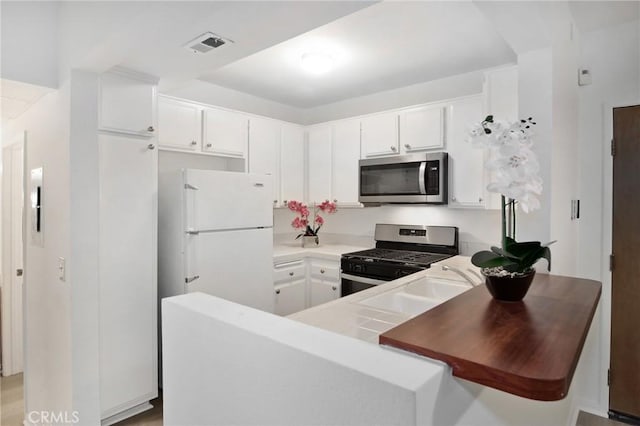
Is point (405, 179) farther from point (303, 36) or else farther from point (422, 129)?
point (303, 36)

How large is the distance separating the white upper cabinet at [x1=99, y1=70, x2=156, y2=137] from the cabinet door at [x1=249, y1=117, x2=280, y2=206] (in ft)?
4.06

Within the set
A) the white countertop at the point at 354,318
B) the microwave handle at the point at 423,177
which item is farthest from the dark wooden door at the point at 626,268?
the white countertop at the point at 354,318

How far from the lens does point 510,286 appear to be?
112 cm

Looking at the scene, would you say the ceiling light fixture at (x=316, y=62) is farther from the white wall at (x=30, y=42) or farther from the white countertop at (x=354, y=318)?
the white countertop at (x=354, y=318)

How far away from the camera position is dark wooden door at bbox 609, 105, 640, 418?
2.36 m

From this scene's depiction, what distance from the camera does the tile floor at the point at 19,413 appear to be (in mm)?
2346

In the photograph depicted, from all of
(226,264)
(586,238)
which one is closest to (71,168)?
(226,264)

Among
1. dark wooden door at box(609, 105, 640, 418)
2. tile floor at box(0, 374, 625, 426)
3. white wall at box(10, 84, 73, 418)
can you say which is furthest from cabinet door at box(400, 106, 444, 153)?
white wall at box(10, 84, 73, 418)

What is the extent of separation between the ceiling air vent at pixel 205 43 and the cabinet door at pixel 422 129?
1964 millimetres

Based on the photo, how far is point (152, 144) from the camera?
2.38 meters

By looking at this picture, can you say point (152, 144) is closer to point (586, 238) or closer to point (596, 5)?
point (596, 5)

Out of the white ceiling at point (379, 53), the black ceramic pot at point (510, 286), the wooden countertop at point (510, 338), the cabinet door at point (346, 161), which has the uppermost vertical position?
the white ceiling at point (379, 53)

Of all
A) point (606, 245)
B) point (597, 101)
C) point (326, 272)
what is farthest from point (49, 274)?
point (597, 101)

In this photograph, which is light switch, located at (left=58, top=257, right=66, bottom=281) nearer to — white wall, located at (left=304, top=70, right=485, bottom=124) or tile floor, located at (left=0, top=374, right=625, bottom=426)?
tile floor, located at (left=0, top=374, right=625, bottom=426)
